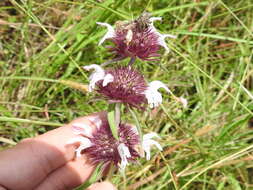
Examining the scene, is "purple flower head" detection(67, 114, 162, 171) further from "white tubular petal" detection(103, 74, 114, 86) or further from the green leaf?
"white tubular petal" detection(103, 74, 114, 86)

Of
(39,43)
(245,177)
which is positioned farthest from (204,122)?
(39,43)

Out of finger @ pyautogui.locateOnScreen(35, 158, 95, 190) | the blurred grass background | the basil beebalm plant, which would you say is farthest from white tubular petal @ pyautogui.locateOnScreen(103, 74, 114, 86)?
finger @ pyautogui.locateOnScreen(35, 158, 95, 190)

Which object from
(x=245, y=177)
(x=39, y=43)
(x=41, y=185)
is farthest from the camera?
(x=39, y=43)

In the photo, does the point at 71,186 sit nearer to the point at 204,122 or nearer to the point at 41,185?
the point at 41,185

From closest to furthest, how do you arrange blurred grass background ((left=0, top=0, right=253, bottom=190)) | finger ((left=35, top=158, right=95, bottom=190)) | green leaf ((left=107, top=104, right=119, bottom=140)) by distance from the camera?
green leaf ((left=107, top=104, right=119, bottom=140)) < finger ((left=35, top=158, right=95, bottom=190)) < blurred grass background ((left=0, top=0, right=253, bottom=190))

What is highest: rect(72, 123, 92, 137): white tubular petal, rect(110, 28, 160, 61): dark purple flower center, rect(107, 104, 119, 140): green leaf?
rect(110, 28, 160, 61): dark purple flower center

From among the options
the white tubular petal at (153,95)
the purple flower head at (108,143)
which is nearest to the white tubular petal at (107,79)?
the white tubular petal at (153,95)
